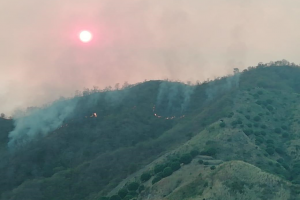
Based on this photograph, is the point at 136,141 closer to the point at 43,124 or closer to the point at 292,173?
the point at 43,124

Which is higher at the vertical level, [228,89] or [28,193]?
[228,89]

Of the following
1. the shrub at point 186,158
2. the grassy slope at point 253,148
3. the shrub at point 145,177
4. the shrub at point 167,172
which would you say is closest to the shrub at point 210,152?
the grassy slope at point 253,148

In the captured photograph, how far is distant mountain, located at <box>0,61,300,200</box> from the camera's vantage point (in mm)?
92438

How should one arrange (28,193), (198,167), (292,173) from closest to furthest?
(198,167) < (292,173) < (28,193)

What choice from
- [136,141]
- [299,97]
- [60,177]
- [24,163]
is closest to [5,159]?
[24,163]

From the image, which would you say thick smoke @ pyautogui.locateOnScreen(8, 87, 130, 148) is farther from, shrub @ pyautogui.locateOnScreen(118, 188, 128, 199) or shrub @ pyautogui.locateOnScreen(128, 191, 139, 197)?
shrub @ pyautogui.locateOnScreen(128, 191, 139, 197)

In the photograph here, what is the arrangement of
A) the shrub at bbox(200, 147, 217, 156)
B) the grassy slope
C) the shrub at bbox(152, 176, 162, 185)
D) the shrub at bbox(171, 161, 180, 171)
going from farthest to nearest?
the shrub at bbox(200, 147, 217, 156) < the shrub at bbox(171, 161, 180, 171) < the shrub at bbox(152, 176, 162, 185) < the grassy slope

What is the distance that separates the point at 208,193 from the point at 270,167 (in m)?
28.6

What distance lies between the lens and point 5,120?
184m

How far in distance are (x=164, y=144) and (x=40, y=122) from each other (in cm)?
5926

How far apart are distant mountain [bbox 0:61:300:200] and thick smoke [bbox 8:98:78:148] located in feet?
1.43

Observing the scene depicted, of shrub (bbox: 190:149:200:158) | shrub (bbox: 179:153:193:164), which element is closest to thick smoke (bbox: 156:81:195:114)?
shrub (bbox: 190:149:200:158)

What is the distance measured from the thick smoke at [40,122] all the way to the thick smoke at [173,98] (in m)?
34.0

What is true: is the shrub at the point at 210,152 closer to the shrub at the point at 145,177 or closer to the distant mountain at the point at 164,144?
the distant mountain at the point at 164,144
